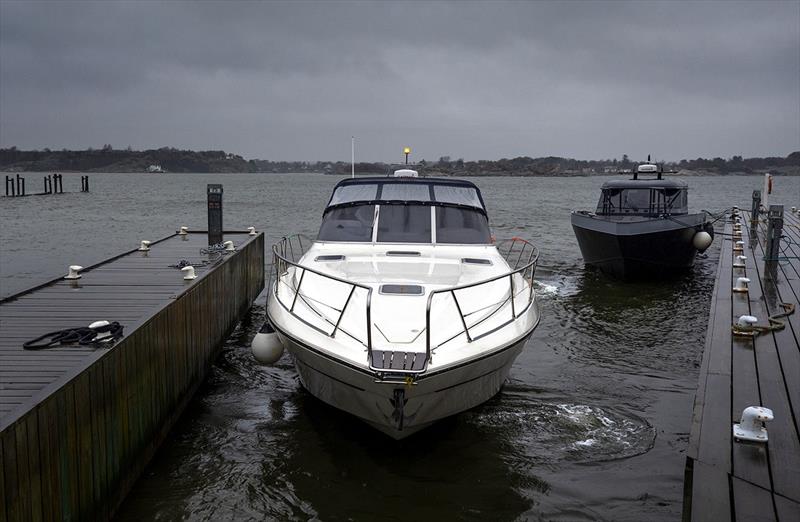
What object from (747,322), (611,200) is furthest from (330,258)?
(611,200)

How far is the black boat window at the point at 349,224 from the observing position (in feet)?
32.2

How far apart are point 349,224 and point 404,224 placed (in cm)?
84

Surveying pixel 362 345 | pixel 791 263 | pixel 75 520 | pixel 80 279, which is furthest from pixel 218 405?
pixel 791 263

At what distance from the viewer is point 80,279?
9.70 m

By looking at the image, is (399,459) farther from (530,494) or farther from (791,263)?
(791,263)

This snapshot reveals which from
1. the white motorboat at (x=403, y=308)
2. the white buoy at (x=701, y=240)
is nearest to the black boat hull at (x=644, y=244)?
the white buoy at (x=701, y=240)

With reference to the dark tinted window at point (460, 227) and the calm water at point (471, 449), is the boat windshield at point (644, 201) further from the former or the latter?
the dark tinted window at point (460, 227)

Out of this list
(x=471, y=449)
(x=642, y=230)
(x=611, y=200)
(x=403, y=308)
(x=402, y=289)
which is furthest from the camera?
(x=611, y=200)

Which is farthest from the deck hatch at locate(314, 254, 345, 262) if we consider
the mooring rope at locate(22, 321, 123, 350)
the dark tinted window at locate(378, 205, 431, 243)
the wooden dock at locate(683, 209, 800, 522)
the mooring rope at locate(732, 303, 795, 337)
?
the mooring rope at locate(732, 303, 795, 337)

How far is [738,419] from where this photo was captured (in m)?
5.70

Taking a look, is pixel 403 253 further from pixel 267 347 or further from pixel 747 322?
pixel 747 322

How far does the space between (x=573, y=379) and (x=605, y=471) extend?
333 centimetres

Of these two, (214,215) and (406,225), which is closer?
(406,225)

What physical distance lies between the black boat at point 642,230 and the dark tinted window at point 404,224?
952 centimetres
